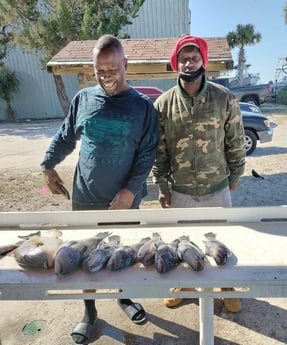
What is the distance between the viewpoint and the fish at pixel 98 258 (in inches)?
59.9

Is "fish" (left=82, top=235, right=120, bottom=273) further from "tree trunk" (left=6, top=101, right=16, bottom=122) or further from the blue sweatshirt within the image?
"tree trunk" (left=6, top=101, right=16, bottom=122)

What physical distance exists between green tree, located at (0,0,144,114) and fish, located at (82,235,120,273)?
1404 centimetres

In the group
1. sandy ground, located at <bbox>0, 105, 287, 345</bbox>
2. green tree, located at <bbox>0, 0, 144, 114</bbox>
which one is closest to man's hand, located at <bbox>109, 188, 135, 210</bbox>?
sandy ground, located at <bbox>0, 105, 287, 345</bbox>

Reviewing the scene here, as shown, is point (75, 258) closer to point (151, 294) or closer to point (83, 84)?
point (151, 294)

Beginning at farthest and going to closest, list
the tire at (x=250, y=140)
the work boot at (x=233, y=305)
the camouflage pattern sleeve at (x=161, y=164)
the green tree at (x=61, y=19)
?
the green tree at (x=61, y=19) < the tire at (x=250, y=140) < the work boot at (x=233, y=305) < the camouflage pattern sleeve at (x=161, y=164)

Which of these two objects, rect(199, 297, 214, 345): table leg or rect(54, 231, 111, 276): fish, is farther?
rect(199, 297, 214, 345): table leg

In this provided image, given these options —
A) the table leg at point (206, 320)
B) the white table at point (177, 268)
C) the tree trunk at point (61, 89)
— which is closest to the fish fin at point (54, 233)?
the white table at point (177, 268)

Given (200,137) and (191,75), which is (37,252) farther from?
(191,75)

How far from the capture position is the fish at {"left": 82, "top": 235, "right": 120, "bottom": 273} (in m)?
1.52

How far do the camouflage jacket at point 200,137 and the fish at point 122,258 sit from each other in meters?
0.88

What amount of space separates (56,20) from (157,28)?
5.74 m

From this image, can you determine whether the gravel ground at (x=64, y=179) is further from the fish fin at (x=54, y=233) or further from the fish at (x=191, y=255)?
the fish at (x=191, y=255)

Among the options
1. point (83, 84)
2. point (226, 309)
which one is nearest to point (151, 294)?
point (226, 309)

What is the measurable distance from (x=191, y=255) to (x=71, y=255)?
1.89 ft
